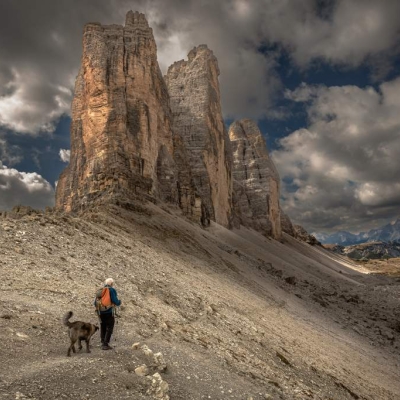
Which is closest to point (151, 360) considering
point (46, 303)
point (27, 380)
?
point (27, 380)

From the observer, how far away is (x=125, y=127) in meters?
47.5

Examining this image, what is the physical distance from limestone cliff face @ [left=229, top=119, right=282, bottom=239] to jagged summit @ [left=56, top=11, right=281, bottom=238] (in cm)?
1449

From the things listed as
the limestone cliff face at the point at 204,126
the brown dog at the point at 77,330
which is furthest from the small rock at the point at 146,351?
the limestone cliff face at the point at 204,126

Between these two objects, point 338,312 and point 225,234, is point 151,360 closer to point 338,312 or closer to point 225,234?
point 338,312

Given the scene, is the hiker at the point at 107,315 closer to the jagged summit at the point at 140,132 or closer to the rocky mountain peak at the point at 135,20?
the jagged summit at the point at 140,132

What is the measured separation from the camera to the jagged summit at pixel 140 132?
1815 inches

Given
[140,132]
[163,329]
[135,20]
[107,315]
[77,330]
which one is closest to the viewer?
[77,330]

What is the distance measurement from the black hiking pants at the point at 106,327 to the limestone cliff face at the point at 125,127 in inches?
1236

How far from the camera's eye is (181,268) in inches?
914

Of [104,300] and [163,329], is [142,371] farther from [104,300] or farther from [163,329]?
[163,329]

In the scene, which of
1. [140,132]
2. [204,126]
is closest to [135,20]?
[140,132]

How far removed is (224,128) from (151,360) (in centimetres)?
8461

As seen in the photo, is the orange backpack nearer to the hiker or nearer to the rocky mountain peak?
the hiker

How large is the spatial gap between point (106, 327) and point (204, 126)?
70898mm
